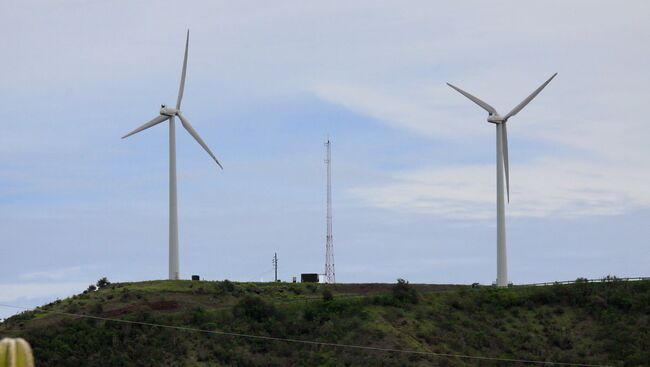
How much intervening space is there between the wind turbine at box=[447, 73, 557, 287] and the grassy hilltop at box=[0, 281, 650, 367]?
367 cm

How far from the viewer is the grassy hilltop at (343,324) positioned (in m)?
96.8

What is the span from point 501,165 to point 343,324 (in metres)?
28.1

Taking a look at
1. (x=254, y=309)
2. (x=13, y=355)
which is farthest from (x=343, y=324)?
(x=13, y=355)

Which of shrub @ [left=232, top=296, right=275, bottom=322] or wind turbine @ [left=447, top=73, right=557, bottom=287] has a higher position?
wind turbine @ [left=447, top=73, right=557, bottom=287]

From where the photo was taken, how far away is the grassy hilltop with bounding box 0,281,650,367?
318 ft

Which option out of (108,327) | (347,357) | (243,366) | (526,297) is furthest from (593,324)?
(108,327)

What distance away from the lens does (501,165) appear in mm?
119500

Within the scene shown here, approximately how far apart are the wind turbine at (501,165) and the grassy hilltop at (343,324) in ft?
12.0

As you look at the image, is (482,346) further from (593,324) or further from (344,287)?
(344,287)

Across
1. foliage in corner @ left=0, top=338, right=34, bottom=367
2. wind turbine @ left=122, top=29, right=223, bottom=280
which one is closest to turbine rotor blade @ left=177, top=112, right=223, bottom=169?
wind turbine @ left=122, top=29, right=223, bottom=280

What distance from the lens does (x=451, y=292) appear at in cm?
11925

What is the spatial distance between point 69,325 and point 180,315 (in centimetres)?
1089

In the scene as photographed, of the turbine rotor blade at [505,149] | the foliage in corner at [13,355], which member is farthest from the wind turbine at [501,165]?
the foliage in corner at [13,355]

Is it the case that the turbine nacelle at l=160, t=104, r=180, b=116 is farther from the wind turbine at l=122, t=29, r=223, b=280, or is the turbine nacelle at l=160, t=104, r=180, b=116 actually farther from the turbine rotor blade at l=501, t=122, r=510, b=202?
the turbine rotor blade at l=501, t=122, r=510, b=202
